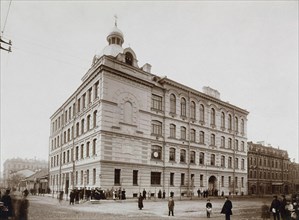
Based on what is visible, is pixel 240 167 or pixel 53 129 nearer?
pixel 240 167

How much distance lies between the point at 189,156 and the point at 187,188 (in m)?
4.50

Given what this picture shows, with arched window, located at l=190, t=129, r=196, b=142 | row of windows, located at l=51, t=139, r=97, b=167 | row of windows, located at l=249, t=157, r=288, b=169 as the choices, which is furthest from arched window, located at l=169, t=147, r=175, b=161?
row of windows, located at l=249, t=157, r=288, b=169

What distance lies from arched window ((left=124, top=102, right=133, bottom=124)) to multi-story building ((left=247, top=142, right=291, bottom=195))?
39767 millimetres

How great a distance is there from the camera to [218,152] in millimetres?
50469

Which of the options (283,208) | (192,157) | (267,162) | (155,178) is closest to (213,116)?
(192,157)

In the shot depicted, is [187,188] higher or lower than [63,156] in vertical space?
lower

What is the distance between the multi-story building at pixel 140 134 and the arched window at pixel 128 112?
0.24 feet

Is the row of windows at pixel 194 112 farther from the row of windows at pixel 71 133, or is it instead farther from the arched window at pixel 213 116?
the row of windows at pixel 71 133

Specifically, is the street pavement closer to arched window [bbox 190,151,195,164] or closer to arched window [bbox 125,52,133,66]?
arched window [bbox 190,151,195,164]

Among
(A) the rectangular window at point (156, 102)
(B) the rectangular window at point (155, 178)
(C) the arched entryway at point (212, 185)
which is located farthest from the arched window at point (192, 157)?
(A) the rectangular window at point (156, 102)

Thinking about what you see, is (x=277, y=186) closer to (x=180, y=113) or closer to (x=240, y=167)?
(x=240, y=167)

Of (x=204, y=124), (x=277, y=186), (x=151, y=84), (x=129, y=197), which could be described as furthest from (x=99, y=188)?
(x=277, y=186)

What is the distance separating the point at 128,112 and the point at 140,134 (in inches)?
125

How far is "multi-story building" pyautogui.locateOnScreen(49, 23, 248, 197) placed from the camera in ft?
114
